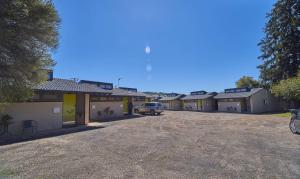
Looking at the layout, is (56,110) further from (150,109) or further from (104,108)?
(150,109)

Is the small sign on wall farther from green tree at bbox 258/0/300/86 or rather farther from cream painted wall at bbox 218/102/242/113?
green tree at bbox 258/0/300/86

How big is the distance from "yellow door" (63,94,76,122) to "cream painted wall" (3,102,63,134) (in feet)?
8.85

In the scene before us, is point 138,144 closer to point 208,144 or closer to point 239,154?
point 208,144

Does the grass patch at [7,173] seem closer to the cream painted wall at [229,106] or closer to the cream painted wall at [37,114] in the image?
the cream painted wall at [37,114]

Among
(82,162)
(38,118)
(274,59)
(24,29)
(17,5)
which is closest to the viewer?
(17,5)

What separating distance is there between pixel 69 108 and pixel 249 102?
28.9 meters

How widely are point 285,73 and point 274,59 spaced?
3.91 metres

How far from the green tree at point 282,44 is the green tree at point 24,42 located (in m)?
38.8

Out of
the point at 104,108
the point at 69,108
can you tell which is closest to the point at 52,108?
the point at 69,108

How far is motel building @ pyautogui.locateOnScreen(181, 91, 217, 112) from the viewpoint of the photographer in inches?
1506

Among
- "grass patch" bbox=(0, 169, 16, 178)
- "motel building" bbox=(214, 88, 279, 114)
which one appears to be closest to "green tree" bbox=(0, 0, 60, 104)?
"grass patch" bbox=(0, 169, 16, 178)

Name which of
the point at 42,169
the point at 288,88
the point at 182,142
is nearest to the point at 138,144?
the point at 182,142

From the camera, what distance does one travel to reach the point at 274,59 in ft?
117

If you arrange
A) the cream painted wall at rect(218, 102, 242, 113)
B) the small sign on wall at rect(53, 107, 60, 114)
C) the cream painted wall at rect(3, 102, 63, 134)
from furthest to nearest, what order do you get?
the cream painted wall at rect(218, 102, 242, 113) < the small sign on wall at rect(53, 107, 60, 114) < the cream painted wall at rect(3, 102, 63, 134)
